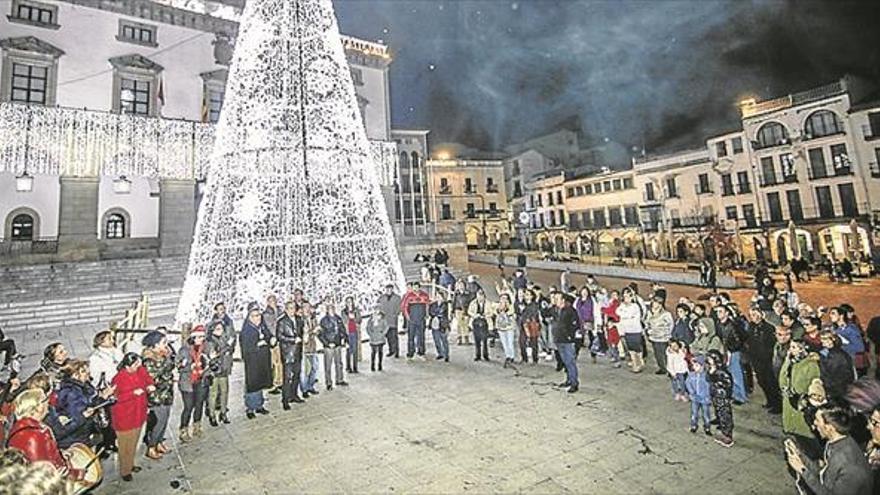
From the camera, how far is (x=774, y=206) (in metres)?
33.1

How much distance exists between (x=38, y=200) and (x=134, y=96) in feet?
24.9

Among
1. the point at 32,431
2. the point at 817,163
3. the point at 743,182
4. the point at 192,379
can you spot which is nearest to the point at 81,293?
the point at 192,379

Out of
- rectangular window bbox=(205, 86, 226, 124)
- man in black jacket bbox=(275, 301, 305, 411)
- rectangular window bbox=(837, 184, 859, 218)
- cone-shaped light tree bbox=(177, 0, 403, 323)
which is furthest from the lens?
rectangular window bbox=(837, 184, 859, 218)

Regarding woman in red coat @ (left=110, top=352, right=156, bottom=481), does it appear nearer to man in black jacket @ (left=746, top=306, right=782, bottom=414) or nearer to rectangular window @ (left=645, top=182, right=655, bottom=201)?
man in black jacket @ (left=746, top=306, right=782, bottom=414)

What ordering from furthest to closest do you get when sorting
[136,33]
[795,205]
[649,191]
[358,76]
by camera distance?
[649,191]
[358,76]
[795,205]
[136,33]

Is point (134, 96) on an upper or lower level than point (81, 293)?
upper

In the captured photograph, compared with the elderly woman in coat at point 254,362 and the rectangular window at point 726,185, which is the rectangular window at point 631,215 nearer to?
the rectangular window at point 726,185

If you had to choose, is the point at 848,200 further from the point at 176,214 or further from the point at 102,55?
the point at 102,55

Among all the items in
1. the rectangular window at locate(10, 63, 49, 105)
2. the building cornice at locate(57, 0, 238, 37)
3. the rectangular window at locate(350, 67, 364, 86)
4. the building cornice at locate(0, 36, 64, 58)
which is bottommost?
the rectangular window at locate(10, 63, 49, 105)

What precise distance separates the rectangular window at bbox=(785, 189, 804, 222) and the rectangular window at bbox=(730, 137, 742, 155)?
499 cm

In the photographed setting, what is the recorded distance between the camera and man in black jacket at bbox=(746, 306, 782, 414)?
20.7 feet

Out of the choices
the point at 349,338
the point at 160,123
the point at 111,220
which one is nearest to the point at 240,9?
the point at 160,123

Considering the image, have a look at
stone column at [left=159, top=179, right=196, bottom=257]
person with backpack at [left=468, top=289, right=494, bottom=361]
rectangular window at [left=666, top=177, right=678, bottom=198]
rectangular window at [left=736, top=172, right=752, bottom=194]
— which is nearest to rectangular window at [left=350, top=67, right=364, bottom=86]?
stone column at [left=159, top=179, right=196, bottom=257]

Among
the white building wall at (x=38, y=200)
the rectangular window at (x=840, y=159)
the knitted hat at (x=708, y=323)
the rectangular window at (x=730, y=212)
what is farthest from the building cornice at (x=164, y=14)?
the rectangular window at (x=840, y=159)
